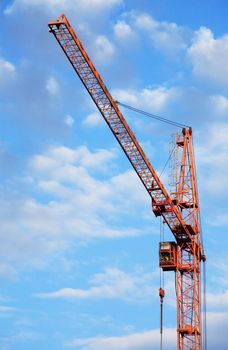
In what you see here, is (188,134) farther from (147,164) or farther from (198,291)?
(198,291)

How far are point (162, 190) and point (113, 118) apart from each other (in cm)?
1371

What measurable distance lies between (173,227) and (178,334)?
1701 cm

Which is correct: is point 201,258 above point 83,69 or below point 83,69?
below

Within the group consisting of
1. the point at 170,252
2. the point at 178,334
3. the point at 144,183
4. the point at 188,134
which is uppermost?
the point at 188,134

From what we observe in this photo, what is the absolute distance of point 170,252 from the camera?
5576 inches

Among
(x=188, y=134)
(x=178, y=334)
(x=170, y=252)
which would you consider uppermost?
(x=188, y=134)

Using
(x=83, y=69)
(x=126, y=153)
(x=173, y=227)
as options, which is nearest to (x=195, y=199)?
(x=173, y=227)

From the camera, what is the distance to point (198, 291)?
473 ft

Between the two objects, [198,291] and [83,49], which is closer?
[83,49]

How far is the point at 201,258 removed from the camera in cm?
14838

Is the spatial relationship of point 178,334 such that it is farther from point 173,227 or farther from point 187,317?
point 173,227

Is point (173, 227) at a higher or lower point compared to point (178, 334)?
higher

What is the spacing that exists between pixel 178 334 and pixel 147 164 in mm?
27630

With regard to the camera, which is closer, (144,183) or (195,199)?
(144,183)
